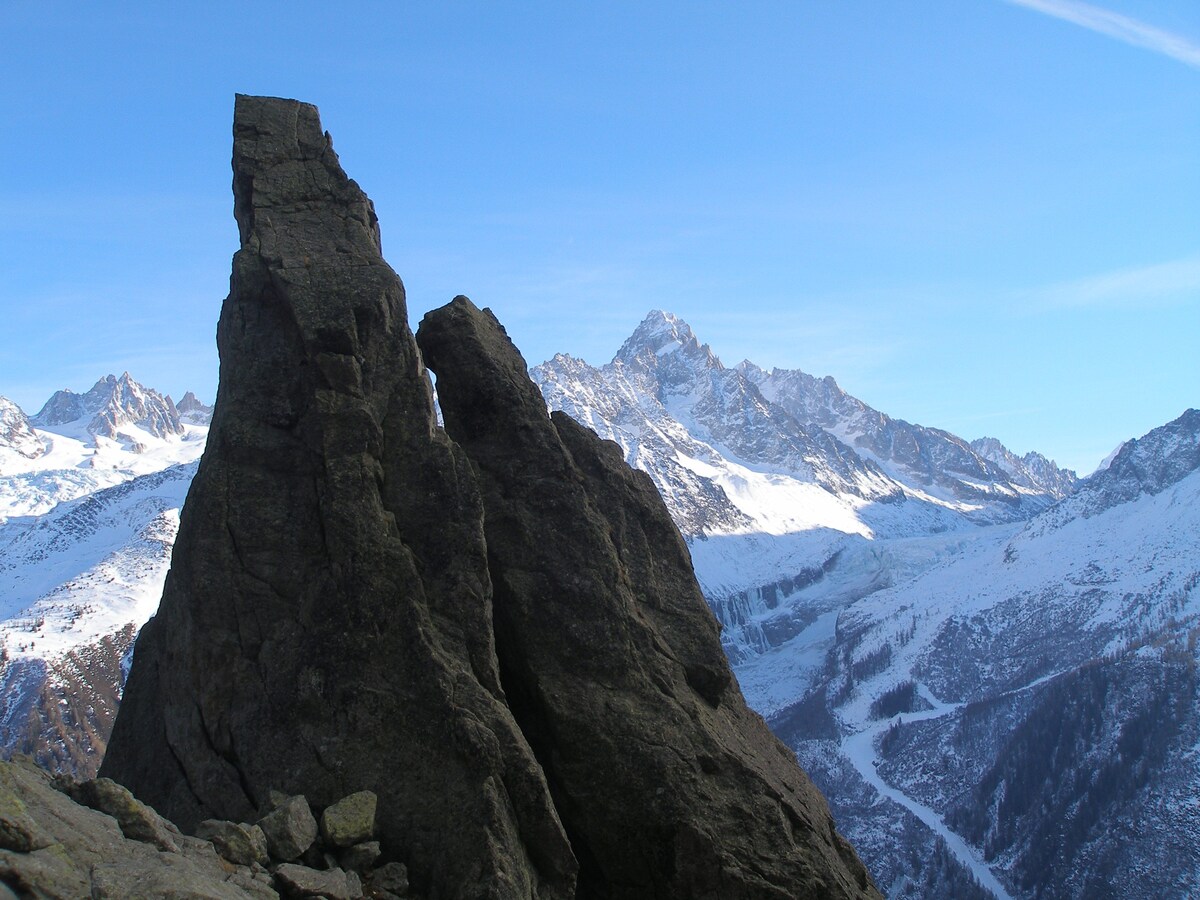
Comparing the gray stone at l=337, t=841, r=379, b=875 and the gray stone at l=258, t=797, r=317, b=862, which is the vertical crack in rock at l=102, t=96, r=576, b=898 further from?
the gray stone at l=258, t=797, r=317, b=862

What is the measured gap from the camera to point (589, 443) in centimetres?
3662

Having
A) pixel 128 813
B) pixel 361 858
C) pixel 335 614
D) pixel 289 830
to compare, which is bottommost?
pixel 361 858

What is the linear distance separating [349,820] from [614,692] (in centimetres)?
738

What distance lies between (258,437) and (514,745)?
1028 cm

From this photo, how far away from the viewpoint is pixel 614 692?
28203 millimetres

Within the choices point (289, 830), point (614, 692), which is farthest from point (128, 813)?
point (614, 692)

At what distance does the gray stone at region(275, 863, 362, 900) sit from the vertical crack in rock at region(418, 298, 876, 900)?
6565 mm

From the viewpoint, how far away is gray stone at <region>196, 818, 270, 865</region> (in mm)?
21734

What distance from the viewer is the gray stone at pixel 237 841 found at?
2173 centimetres

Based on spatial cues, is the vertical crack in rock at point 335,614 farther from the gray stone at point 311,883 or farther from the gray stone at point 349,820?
the gray stone at point 311,883

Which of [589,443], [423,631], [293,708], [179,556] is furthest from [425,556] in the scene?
[589,443]

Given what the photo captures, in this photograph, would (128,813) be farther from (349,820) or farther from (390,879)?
(390,879)

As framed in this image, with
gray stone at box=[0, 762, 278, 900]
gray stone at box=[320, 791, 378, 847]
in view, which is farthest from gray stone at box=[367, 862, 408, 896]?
gray stone at box=[0, 762, 278, 900]

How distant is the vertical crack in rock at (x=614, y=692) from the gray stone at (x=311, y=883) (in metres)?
6.57
